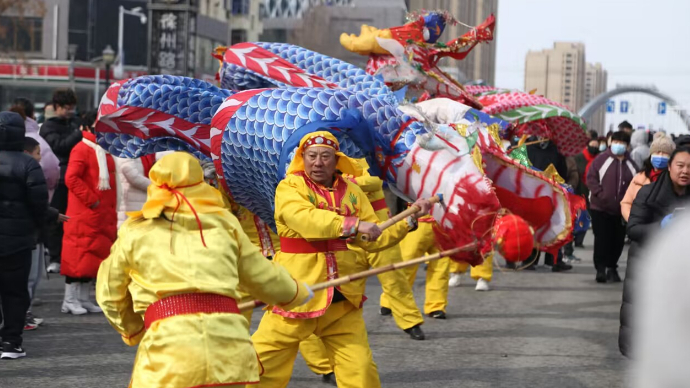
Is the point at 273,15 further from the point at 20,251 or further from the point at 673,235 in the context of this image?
the point at 673,235

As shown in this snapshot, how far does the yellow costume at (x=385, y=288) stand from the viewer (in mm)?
6986

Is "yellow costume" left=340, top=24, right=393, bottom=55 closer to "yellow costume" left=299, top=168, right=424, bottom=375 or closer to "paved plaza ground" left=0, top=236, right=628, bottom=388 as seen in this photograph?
"yellow costume" left=299, top=168, right=424, bottom=375

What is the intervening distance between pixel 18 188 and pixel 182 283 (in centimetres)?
392

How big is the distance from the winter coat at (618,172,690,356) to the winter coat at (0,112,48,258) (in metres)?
4.03

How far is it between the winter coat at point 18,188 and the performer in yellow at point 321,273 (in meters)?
2.62

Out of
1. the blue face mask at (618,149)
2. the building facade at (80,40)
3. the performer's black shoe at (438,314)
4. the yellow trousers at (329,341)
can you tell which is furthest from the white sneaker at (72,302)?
the building facade at (80,40)

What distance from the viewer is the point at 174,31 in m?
22.4

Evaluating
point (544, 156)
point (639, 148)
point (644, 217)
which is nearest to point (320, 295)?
point (644, 217)

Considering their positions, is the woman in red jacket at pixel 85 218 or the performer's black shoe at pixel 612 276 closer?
the woman in red jacket at pixel 85 218

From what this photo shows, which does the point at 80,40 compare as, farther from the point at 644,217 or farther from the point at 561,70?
the point at 561,70

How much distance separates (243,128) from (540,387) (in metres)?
2.62

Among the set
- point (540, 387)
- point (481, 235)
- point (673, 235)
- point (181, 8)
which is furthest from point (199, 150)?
point (181, 8)

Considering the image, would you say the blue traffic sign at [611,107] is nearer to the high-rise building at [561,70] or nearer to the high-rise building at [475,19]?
the high-rise building at [475,19]

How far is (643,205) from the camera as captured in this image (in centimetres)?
714
